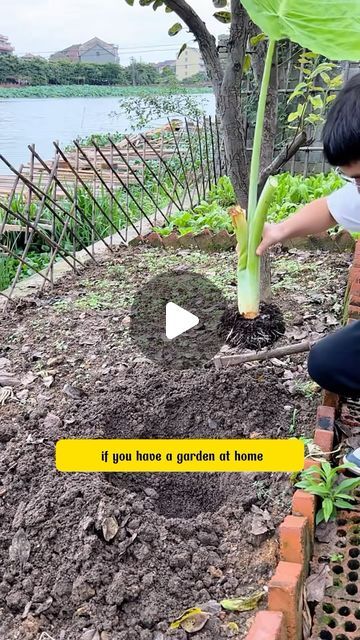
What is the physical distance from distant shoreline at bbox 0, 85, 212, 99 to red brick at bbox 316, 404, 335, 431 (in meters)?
6.93

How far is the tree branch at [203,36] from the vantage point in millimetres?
1919

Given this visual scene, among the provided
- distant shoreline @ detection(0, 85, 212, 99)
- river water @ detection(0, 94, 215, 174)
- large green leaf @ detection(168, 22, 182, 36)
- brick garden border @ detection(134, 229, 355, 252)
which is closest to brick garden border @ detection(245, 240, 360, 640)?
large green leaf @ detection(168, 22, 182, 36)

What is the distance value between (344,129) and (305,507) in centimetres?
79

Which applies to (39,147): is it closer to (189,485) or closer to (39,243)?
(39,243)

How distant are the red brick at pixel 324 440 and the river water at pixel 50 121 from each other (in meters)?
5.23

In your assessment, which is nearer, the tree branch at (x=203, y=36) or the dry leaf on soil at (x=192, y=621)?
the dry leaf on soil at (x=192, y=621)

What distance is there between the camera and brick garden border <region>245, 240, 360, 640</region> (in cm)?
96

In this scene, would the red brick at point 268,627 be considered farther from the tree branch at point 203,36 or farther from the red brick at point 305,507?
the tree branch at point 203,36

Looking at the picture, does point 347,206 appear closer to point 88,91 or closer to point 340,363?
point 340,363

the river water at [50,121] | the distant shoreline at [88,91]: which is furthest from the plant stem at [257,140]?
the distant shoreline at [88,91]

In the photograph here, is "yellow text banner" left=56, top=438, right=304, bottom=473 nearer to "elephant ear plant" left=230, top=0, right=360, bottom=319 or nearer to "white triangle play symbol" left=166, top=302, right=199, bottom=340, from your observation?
"white triangle play symbol" left=166, top=302, right=199, bottom=340

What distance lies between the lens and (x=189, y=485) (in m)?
1.55

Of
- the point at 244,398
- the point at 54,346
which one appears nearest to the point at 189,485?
the point at 244,398

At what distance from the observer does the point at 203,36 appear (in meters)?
2.00
